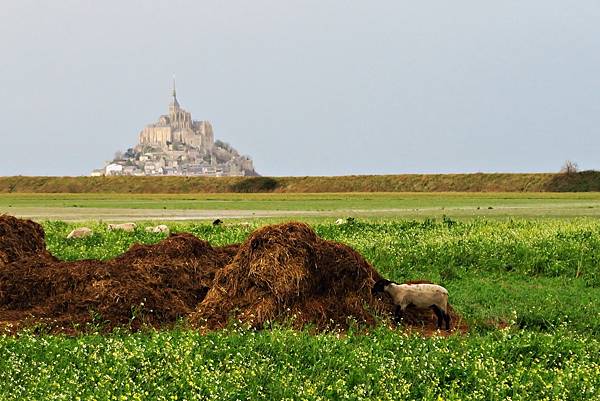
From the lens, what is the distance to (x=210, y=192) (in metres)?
132

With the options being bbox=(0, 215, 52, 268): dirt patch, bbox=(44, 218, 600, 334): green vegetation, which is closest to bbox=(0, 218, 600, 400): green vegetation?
bbox=(44, 218, 600, 334): green vegetation

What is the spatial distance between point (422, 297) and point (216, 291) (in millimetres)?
3878

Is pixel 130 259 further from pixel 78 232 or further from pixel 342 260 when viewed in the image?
pixel 78 232

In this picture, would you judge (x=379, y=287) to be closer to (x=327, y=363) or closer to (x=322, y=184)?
(x=327, y=363)

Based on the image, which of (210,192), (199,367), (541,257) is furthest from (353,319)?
(210,192)

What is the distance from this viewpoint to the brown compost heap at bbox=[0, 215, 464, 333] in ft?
49.1

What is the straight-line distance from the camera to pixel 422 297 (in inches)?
605

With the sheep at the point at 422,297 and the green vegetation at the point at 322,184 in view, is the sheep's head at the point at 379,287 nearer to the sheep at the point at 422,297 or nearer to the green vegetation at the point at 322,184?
the sheep at the point at 422,297

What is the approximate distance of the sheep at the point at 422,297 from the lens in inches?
603

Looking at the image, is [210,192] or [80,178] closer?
[210,192]

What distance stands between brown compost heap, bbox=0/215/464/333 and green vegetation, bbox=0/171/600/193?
10730cm

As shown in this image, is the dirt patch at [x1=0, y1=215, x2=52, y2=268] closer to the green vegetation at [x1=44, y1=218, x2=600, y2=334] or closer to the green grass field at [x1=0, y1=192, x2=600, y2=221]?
the green vegetation at [x1=44, y1=218, x2=600, y2=334]

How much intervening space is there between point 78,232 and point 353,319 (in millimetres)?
16802

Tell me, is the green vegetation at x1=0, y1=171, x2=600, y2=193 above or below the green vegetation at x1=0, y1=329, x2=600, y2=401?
above
